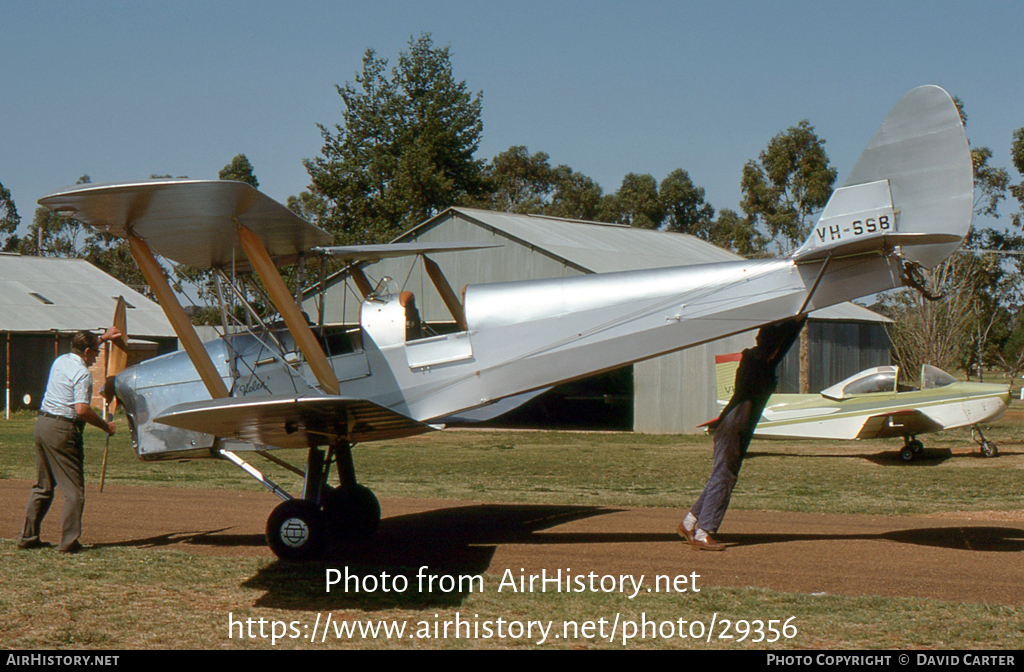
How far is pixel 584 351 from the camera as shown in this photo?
8.99m

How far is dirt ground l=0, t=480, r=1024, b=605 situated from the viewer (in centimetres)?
761

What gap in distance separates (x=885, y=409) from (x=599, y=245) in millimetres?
14975

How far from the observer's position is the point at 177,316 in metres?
9.02

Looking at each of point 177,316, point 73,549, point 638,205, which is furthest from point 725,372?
point 638,205

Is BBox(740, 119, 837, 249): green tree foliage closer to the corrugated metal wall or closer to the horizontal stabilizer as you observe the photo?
the corrugated metal wall

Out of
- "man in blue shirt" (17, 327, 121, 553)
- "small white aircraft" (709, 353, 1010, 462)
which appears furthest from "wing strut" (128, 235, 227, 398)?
"small white aircraft" (709, 353, 1010, 462)

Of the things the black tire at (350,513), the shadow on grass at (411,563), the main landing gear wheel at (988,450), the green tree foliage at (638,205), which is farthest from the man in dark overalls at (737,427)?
the green tree foliage at (638,205)

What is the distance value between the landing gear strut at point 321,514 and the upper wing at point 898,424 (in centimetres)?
1269

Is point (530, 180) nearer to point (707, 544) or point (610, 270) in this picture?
point (610, 270)

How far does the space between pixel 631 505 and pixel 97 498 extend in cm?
755

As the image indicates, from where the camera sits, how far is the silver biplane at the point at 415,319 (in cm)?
831
